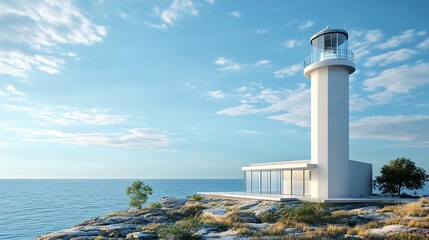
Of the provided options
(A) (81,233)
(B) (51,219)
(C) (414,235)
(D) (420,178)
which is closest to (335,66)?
(D) (420,178)

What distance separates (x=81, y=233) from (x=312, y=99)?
21.4 m

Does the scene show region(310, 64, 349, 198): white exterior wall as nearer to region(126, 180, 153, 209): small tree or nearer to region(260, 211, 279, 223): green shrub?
region(260, 211, 279, 223): green shrub

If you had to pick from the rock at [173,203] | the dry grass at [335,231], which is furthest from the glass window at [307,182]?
the dry grass at [335,231]

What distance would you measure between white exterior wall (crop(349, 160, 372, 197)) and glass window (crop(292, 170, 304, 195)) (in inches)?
158

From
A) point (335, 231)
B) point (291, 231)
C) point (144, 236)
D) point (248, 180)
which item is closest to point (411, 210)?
point (335, 231)

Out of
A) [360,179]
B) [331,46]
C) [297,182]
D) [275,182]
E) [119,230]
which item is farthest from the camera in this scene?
[275,182]

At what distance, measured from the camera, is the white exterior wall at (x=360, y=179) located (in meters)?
28.6

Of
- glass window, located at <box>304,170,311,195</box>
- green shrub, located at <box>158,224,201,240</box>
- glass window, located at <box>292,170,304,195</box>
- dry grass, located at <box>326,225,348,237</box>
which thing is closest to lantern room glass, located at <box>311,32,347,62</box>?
glass window, located at <box>304,170,311,195</box>

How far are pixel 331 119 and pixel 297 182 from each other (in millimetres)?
6433

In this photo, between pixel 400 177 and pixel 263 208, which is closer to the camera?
pixel 263 208

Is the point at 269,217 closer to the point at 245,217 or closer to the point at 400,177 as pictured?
the point at 245,217

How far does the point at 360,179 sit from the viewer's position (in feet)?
98.4

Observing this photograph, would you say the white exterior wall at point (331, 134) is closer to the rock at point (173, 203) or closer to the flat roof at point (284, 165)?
the flat roof at point (284, 165)

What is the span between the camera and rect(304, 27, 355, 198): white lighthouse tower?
89.0ft
